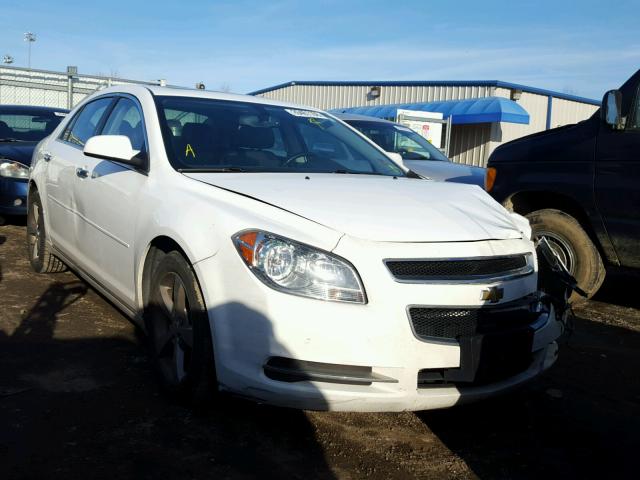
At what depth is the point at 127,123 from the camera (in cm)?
413

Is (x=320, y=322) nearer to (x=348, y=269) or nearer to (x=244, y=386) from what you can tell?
(x=348, y=269)

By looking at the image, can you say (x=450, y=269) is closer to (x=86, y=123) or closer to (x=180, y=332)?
(x=180, y=332)

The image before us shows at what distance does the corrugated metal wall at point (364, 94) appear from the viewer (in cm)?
2294

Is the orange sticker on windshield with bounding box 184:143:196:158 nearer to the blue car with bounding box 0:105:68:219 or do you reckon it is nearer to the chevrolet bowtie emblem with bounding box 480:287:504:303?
the chevrolet bowtie emblem with bounding box 480:287:504:303

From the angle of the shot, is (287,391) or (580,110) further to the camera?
(580,110)

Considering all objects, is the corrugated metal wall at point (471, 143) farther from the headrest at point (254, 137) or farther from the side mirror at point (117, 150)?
the side mirror at point (117, 150)

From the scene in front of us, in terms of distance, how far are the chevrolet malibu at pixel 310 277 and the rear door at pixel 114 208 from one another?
0.02m

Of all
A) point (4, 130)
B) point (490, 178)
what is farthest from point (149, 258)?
point (4, 130)

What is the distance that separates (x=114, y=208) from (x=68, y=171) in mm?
1121

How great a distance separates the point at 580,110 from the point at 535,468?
26154 millimetres

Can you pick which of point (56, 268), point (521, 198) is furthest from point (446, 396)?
point (56, 268)

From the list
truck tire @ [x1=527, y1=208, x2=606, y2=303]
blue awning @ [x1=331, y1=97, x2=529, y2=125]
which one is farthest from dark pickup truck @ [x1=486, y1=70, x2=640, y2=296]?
blue awning @ [x1=331, y1=97, x2=529, y2=125]

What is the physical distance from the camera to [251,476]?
8.48ft

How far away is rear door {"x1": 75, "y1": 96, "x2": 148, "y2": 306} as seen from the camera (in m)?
3.58
